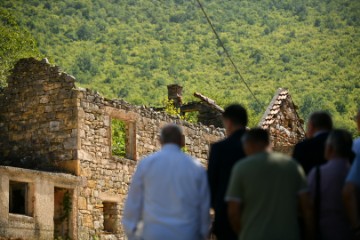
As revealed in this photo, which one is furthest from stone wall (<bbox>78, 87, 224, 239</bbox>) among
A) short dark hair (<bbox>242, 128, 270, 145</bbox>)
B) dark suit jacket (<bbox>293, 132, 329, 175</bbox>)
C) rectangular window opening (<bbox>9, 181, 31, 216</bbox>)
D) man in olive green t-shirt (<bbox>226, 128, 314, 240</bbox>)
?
man in olive green t-shirt (<bbox>226, 128, 314, 240</bbox>)

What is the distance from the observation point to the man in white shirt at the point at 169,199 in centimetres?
753

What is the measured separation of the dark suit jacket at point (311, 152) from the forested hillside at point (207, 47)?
150 ft

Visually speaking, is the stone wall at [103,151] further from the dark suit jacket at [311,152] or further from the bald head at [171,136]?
the bald head at [171,136]

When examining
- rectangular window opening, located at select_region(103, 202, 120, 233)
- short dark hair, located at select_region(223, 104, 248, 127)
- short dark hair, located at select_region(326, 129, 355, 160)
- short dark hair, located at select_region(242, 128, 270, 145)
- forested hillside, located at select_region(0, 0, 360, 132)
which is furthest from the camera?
forested hillside, located at select_region(0, 0, 360, 132)

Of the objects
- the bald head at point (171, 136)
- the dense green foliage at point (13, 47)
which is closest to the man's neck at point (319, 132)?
the bald head at point (171, 136)

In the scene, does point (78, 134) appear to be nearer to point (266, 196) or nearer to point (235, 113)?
point (235, 113)

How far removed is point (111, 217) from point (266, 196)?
14415 mm

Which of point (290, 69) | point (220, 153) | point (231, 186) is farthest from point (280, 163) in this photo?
point (290, 69)

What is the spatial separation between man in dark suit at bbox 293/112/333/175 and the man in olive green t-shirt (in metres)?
1.14

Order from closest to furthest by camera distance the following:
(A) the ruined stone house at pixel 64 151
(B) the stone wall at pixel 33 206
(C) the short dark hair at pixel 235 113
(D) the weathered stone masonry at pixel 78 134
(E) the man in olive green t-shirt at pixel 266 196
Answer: (E) the man in olive green t-shirt at pixel 266 196 < (C) the short dark hair at pixel 235 113 < (B) the stone wall at pixel 33 206 < (A) the ruined stone house at pixel 64 151 < (D) the weathered stone masonry at pixel 78 134

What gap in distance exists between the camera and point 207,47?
258 ft

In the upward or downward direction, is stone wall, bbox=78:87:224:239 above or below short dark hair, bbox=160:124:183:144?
above

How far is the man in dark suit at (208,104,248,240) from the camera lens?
25.5 feet

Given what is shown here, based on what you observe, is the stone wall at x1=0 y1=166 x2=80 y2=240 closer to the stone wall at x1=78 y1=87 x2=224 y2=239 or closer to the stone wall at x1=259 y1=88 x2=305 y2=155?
the stone wall at x1=78 y1=87 x2=224 y2=239
